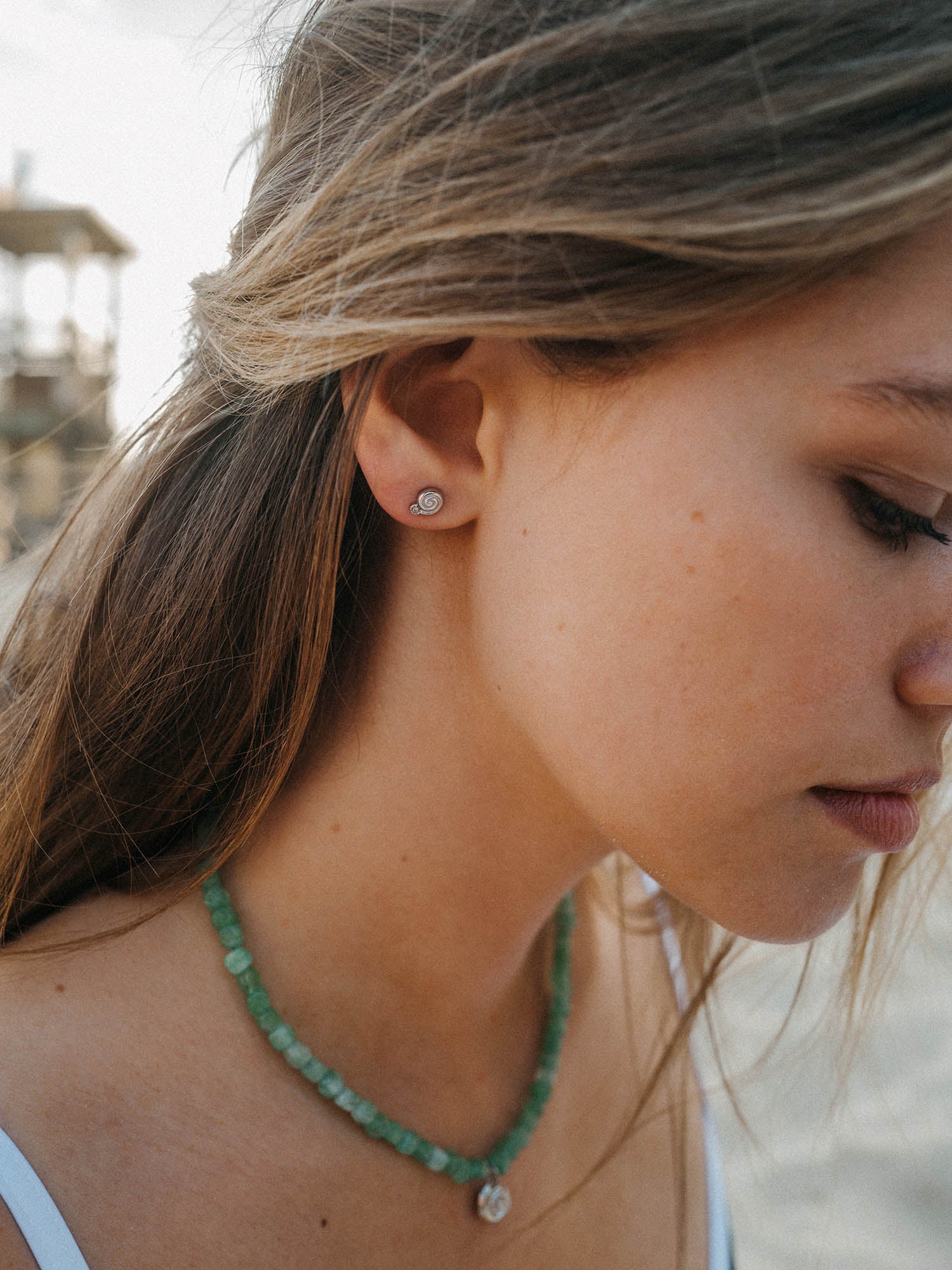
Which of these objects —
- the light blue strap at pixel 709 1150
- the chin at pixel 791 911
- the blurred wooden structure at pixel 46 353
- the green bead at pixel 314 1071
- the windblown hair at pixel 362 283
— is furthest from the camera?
the blurred wooden structure at pixel 46 353

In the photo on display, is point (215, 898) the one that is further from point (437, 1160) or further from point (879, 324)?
point (879, 324)

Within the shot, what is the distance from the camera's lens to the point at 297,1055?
1185mm

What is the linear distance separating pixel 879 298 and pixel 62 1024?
1.03m

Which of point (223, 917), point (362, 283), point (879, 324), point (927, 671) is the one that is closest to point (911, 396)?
point (879, 324)

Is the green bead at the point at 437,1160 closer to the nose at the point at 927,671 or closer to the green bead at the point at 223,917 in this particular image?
the green bead at the point at 223,917

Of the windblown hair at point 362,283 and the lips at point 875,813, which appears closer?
the windblown hair at point 362,283

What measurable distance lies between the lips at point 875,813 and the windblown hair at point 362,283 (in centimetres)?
46

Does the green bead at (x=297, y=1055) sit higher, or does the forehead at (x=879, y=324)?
the forehead at (x=879, y=324)

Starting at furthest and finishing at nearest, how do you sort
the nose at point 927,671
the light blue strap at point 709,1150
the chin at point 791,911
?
1. the light blue strap at point 709,1150
2. the chin at point 791,911
3. the nose at point 927,671

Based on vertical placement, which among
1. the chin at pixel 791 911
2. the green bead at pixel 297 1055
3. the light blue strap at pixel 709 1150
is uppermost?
the chin at pixel 791 911

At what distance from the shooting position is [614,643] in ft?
3.30

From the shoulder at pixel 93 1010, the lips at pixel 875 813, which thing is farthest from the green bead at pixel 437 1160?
the lips at pixel 875 813

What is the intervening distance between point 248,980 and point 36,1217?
299mm

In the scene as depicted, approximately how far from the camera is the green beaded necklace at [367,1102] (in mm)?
1187
